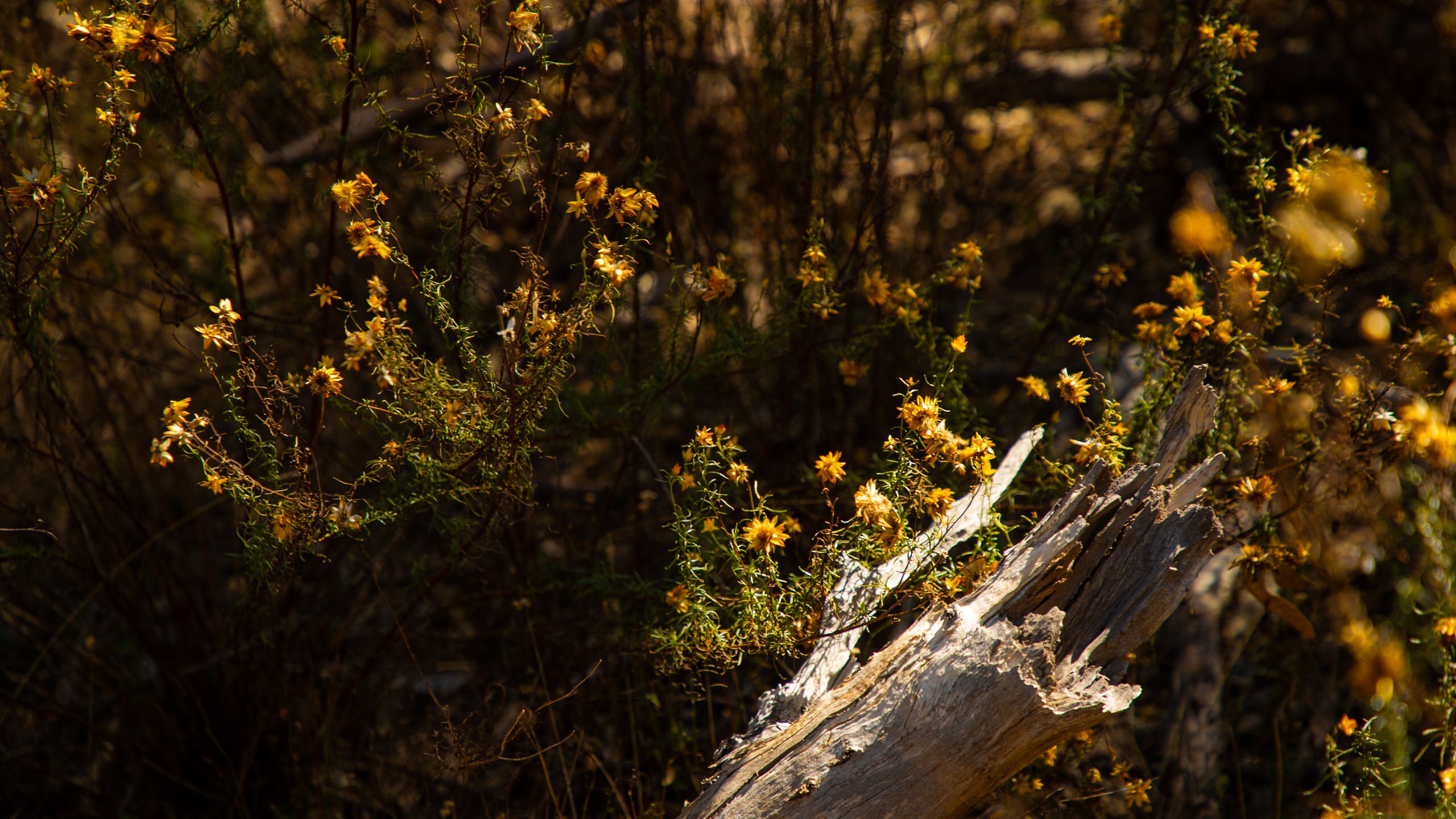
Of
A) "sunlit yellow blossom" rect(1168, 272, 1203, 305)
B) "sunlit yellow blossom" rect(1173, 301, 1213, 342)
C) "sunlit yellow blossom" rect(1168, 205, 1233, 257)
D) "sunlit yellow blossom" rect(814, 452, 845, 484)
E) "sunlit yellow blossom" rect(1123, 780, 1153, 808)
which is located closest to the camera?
"sunlit yellow blossom" rect(1168, 205, 1233, 257)

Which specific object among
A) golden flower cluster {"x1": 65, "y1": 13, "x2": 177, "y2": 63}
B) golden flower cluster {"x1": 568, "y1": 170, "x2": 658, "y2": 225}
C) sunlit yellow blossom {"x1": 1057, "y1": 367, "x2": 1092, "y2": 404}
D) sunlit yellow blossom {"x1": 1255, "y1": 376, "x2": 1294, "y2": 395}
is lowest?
sunlit yellow blossom {"x1": 1255, "y1": 376, "x2": 1294, "y2": 395}

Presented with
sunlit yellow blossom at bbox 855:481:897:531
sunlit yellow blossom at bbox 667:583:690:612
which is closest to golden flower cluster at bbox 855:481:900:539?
sunlit yellow blossom at bbox 855:481:897:531

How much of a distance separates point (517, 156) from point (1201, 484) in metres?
1.65

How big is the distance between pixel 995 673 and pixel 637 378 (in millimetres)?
1370

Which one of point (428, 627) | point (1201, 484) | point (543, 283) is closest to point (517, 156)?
point (543, 283)

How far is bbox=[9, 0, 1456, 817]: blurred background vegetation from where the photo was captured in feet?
6.76

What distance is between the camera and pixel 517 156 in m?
1.92

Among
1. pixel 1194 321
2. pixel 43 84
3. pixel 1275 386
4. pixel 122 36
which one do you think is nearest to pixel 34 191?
pixel 43 84

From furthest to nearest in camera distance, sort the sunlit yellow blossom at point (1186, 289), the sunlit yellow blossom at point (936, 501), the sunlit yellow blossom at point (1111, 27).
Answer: the sunlit yellow blossom at point (1111, 27) < the sunlit yellow blossom at point (1186, 289) < the sunlit yellow blossom at point (936, 501)

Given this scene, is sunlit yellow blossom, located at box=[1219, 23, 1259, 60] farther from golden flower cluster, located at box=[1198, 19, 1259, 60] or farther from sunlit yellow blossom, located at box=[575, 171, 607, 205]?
sunlit yellow blossom, located at box=[575, 171, 607, 205]

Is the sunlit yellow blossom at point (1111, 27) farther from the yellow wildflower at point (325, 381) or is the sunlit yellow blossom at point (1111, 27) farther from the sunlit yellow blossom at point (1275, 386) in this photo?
the yellow wildflower at point (325, 381)

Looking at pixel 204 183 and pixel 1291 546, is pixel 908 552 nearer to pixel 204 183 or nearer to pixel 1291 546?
pixel 1291 546

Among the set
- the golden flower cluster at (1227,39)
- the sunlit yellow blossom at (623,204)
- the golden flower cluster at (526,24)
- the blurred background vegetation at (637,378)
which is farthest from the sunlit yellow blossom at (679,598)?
the golden flower cluster at (1227,39)

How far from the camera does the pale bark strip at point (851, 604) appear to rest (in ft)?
6.73
